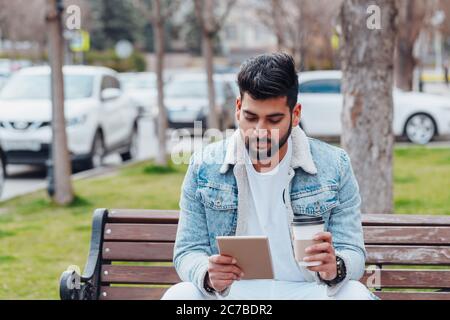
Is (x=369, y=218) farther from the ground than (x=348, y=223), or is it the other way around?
(x=348, y=223)

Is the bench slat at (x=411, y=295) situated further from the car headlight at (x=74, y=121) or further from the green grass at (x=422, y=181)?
the car headlight at (x=74, y=121)

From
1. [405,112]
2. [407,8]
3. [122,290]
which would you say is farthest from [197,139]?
[122,290]

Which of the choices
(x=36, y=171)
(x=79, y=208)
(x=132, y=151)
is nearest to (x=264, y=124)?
(x=79, y=208)

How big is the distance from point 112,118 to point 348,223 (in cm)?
1128

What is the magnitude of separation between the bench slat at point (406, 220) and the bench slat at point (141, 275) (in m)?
0.94

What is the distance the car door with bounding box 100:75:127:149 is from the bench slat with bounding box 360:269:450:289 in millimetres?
10031

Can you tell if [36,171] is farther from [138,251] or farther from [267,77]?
[267,77]

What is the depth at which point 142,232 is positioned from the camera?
4414mm

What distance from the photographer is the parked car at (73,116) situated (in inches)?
513

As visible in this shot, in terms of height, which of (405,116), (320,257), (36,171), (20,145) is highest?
(320,257)

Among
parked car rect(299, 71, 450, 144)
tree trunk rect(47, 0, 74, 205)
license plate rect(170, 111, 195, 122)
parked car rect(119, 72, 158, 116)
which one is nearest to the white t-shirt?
tree trunk rect(47, 0, 74, 205)

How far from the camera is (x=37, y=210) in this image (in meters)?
9.78
